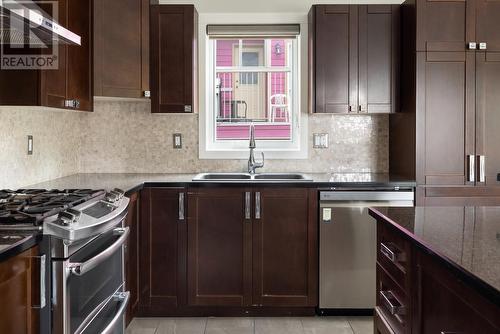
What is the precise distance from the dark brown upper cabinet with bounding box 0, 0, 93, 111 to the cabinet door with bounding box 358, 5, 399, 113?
6.11 ft

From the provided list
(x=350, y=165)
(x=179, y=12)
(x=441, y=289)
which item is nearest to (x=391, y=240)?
(x=441, y=289)

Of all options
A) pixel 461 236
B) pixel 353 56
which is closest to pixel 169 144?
pixel 353 56

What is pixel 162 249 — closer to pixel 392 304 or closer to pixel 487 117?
pixel 392 304

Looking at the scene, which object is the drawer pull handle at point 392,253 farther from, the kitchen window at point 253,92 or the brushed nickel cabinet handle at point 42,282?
the kitchen window at point 253,92

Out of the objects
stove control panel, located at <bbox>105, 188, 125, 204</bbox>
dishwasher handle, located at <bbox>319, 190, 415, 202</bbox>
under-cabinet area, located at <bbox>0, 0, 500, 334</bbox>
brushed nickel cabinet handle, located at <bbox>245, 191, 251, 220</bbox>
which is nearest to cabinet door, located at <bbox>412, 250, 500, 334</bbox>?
under-cabinet area, located at <bbox>0, 0, 500, 334</bbox>

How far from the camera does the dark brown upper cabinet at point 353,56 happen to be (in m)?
3.68

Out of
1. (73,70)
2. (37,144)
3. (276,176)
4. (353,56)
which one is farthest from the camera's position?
(276,176)

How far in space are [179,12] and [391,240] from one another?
2.41 metres

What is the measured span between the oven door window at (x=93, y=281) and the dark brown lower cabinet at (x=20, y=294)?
0.59 feet

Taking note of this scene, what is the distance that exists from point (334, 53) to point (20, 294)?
271 cm

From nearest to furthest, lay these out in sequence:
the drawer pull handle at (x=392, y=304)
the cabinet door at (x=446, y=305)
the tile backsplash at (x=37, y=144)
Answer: the cabinet door at (x=446, y=305)
the drawer pull handle at (x=392, y=304)
the tile backsplash at (x=37, y=144)

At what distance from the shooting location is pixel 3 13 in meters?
1.78

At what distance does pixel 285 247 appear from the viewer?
338 centimetres

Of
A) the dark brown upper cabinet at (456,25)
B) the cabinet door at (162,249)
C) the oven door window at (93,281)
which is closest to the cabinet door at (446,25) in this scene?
the dark brown upper cabinet at (456,25)
